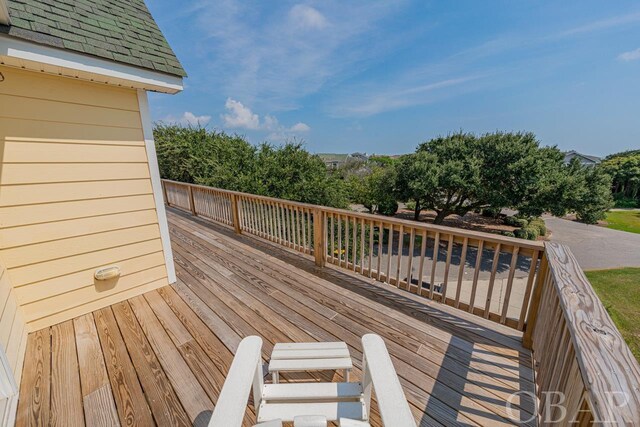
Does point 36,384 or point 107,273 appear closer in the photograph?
point 36,384

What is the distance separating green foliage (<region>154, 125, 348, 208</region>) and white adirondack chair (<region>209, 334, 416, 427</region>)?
23.0ft

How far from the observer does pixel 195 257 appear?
3.76 m

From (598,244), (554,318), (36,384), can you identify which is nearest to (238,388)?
(554,318)

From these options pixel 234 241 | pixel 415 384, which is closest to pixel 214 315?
pixel 415 384

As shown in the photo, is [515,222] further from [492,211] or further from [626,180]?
[626,180]

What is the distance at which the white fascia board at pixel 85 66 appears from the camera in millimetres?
1677

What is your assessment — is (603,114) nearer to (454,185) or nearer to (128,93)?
(454,185)

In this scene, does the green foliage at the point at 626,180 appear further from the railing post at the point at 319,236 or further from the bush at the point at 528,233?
the railing post at the point at 319,236

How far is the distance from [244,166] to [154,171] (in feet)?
21.7

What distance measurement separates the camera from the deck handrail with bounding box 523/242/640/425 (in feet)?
1.83

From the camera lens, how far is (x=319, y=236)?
332 cm

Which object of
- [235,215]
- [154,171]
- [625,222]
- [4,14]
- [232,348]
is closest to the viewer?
[4,14]

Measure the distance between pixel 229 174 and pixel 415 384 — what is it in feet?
26.2

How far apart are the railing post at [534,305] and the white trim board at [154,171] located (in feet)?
11.5
